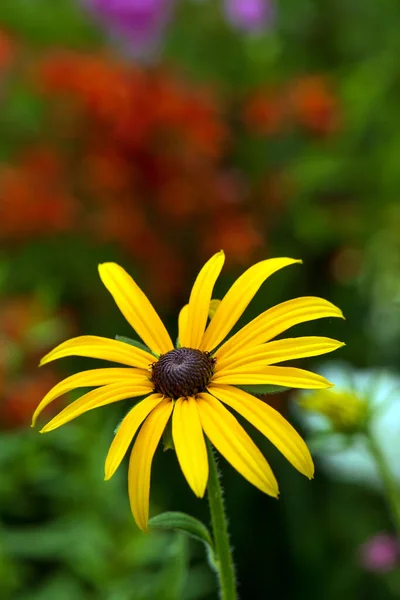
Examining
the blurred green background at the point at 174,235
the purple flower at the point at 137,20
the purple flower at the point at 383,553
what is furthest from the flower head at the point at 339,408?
the purple flower at the point at 137,20

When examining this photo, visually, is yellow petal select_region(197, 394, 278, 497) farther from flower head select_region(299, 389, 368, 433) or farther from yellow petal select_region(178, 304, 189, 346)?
flower head select_region(299, 389, 368, 433)

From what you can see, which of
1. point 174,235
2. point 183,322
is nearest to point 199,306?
point 183,322

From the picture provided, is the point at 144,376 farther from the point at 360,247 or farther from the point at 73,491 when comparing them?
the point at 360,247

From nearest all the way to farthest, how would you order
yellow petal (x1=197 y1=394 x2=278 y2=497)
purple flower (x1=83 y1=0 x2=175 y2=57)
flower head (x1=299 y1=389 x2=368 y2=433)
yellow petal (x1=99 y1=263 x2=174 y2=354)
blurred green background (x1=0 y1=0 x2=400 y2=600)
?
yellow petal (x1=197 y1=394 x2=278 y2=497) < yellow petal (x1=99 y1=263 x2=174 y2=354) < flower head (x1=299 y1=389 x2=368 y2=433) < blurred green background (x1=0 y1=0 x2=400 y2=600) < purple flower (x1=83 y1=0 x2=175 y2=57)

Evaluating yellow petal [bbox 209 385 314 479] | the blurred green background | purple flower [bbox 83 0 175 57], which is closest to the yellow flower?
yellow petal [bbox 209 385 314 479]

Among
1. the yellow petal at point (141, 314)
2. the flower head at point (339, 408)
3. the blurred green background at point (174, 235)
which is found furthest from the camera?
the blurred green background at point (174, 235)

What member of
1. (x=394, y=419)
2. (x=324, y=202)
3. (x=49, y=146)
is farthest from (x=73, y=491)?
(x=324, y=202)

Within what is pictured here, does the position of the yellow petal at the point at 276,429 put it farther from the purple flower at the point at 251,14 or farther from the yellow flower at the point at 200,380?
the purple flower at the point at 251,14

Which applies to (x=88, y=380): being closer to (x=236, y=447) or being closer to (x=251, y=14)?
(x=236, y=447)
